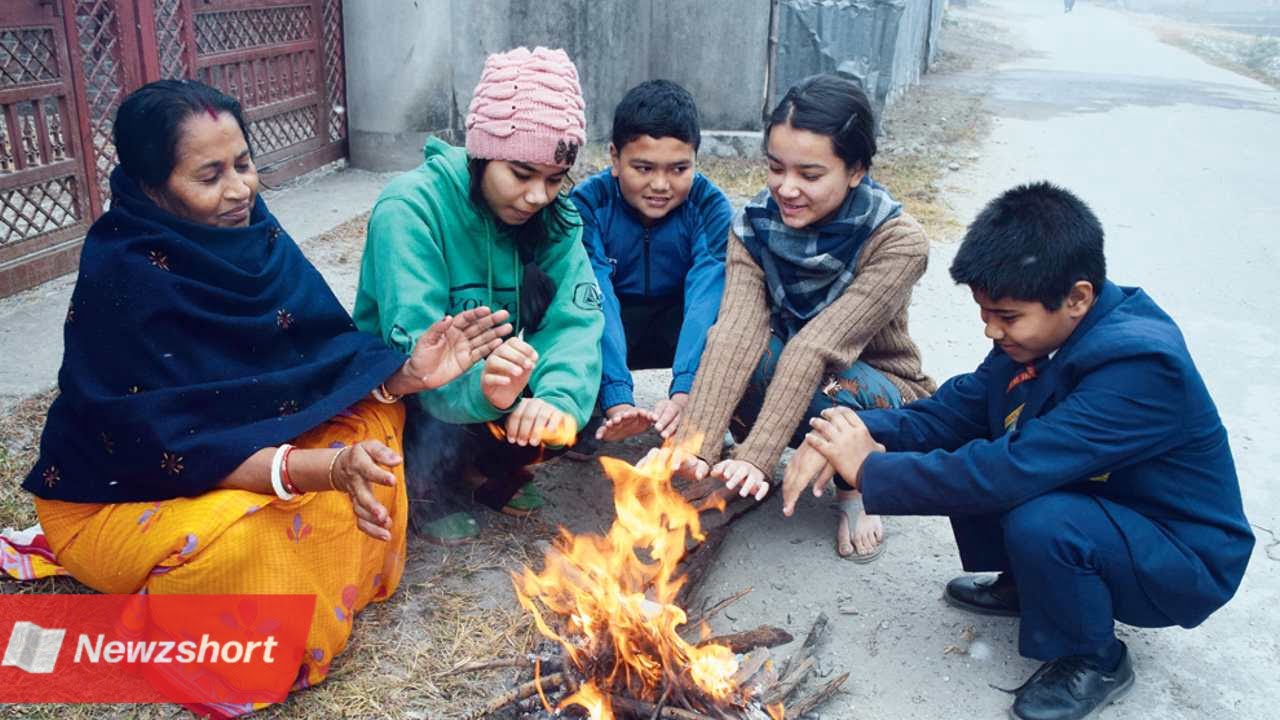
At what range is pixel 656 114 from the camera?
137 inches

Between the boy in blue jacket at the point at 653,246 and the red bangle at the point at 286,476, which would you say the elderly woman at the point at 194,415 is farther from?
the boy in blue jacket at the point at 653,246

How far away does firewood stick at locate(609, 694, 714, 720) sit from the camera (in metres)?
2.29

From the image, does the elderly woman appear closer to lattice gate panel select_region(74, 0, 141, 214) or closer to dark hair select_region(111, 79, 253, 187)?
dark hair select_region(111, 79, 253, 187)

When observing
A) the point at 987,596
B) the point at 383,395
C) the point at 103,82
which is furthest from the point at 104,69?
the point at 987,596

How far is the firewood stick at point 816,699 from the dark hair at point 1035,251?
1105 mm

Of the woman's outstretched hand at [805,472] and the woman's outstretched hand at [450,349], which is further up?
the woman's outstretched hand at [450,349]

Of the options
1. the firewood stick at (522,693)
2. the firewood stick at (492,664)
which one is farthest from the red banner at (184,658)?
the firewood stick at (522,693)

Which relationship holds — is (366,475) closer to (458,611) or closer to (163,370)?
(163,370)

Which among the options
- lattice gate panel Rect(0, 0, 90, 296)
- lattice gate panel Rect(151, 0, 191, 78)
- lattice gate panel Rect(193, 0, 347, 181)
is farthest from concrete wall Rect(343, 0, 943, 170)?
lattice gate panel Rect(0, 0, 90, 296)

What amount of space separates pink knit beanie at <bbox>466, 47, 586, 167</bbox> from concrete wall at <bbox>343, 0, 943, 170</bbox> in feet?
16.2

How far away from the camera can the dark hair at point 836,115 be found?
320 cm

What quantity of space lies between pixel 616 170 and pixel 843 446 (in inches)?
58.3

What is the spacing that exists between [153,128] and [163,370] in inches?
23.9

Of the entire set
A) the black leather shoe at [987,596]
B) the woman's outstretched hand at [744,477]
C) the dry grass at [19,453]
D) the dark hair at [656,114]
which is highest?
the dark hair at [656,114]
